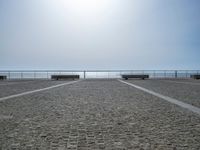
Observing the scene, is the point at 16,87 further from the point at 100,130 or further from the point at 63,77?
the point at 63,77

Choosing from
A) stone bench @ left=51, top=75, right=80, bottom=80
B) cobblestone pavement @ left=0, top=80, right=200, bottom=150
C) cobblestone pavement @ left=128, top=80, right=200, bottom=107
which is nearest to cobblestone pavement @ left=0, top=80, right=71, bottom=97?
cobblestone pavement @ left=0, top=80, right=200, bottom=150

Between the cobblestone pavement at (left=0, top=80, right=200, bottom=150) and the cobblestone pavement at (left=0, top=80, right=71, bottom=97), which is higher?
the cobblestone pavement at (left=0, top=80, right=200, bottom=150)

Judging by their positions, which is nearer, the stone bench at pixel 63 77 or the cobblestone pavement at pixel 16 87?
the cobblestone pavement at pixel 16 87

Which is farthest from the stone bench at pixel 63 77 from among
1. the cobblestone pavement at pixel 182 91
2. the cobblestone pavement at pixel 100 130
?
the cobblestone pavement at pixel 100 130

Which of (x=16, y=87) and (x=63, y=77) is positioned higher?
(x=63, y=77)

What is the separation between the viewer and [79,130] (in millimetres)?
3391

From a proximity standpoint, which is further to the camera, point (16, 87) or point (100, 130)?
point (16, 87)

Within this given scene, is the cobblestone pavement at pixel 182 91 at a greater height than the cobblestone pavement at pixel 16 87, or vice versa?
the cobblestone pavement at pixel 182 91

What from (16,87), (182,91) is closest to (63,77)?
(16,87)

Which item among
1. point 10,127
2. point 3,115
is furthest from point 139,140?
point 3,115

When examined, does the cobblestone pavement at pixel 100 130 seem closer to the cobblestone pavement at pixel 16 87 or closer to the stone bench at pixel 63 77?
the cobblestone pavement at pixel 16 87

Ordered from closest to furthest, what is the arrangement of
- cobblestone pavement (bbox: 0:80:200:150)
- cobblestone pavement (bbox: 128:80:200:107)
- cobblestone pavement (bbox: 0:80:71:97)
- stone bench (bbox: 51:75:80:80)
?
cobblestone pavement (bbox: 0:80:200:150) < cobblestone pavement (bbox: 128:80:200:107) < cobblestone pavement (bbox: 0:80:71:97) < stone bench (bbox: 51:75:80:80)

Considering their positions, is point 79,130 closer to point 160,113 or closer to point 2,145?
point 2,145

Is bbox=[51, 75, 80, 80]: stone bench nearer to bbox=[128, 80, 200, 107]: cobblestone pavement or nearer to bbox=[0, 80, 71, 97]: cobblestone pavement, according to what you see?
bbox=[0, 80, 71, 97]: cobblestone pavement
